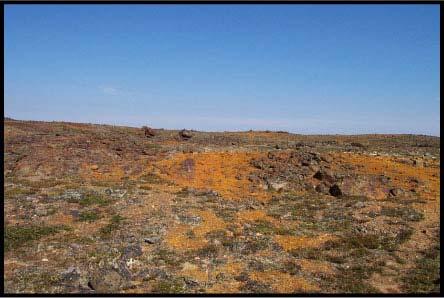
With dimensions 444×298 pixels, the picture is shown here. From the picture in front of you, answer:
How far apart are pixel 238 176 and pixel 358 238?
11006mm

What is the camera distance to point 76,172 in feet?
89.1

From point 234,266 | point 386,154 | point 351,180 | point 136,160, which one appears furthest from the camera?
point 386,154

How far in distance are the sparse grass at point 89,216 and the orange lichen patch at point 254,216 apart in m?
6.66

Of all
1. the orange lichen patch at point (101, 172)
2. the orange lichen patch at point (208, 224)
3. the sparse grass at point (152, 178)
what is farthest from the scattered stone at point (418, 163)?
the orange lichen patch at point (101, 172)

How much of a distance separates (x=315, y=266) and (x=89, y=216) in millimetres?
10452

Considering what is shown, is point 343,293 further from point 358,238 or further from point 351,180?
point 351,180

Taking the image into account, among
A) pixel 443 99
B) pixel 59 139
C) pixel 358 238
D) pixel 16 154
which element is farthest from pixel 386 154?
pixel 16 154

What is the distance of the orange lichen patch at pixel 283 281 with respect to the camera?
1339 cm

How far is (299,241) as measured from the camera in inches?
696

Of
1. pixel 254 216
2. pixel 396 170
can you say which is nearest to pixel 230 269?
pixel 254 216

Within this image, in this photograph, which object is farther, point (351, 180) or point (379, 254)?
point (351, 180)

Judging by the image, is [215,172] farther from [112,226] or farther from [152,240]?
[152,240]

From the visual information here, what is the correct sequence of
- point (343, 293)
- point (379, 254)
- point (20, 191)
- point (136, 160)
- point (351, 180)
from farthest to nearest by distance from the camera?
1. point (136, 160)
2. point (351, 180)
3. point (20, 191)
4. point (379, 254)
5. point (343, 293)

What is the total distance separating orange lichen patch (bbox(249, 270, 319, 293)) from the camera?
43.9 feet
